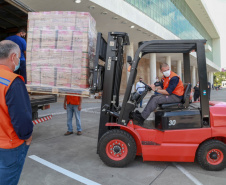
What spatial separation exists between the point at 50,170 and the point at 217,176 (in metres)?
2.76

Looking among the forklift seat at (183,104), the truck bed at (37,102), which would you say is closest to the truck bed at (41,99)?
the truck bed at (37,102)

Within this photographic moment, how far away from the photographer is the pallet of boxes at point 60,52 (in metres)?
3.34

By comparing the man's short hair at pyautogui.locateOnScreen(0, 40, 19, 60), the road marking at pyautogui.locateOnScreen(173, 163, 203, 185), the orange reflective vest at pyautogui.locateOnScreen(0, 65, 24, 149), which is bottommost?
the road marking at pyautogui.locateOnScreen(173, 163, 203, 185)

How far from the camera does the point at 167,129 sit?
3.35 m

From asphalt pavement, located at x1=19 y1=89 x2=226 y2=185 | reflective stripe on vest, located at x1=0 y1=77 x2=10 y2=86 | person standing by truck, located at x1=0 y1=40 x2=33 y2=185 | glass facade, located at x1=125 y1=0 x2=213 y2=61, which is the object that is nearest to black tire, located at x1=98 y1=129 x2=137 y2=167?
asphalt pavement, located at x1=19 y1=89 x2=226 y2=185

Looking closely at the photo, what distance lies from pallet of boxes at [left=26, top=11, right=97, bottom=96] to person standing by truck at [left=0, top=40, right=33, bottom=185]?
1.59m

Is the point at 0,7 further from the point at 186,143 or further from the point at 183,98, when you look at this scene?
the point at 186,143

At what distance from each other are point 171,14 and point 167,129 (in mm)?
27439

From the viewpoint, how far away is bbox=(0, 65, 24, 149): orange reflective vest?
1.59 metres

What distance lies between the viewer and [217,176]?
3168 mm

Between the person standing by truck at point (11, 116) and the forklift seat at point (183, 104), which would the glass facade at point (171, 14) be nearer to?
the forklift seat at point (183, 104)

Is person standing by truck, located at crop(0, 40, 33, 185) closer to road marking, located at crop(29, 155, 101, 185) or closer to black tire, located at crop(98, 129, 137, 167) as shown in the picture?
road marking, located at crop(29, 155, 101, 185)

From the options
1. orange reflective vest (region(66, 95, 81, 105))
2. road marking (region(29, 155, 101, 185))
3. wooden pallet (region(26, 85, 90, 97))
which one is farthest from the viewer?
orange reflective vest (region(66, 95, 81, 105))

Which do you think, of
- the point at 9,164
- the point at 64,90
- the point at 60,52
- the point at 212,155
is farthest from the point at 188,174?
the point at 60,52
